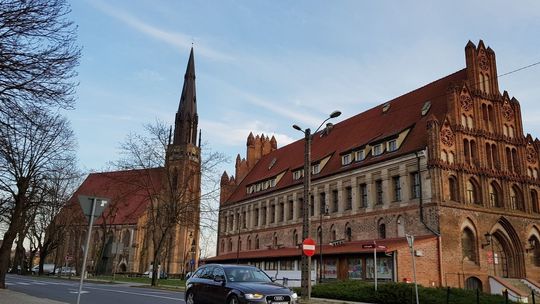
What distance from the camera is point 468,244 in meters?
33.6

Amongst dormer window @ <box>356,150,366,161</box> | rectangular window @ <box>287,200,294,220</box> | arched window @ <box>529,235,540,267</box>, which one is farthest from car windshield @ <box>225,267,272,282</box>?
rectangular window @ <box>287,200,294,220</box>

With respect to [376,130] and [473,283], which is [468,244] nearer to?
[473,283]

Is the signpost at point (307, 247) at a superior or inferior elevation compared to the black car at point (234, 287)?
superior

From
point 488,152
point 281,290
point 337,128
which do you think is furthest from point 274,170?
point 281,290

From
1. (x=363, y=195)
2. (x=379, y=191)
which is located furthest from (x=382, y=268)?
(x=363, y=195)

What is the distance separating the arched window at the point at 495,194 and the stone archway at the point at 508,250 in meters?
1.20

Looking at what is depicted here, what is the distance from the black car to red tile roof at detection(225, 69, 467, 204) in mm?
23384

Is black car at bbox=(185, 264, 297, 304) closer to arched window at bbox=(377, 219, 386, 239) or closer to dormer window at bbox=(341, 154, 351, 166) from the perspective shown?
arched window at bbox=(377, 219, 386, 239)

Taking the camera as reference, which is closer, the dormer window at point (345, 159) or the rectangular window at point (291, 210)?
the dormer window at point (345, 159)

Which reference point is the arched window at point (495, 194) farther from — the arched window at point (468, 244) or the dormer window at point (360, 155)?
the dormer window at point (360, 155)

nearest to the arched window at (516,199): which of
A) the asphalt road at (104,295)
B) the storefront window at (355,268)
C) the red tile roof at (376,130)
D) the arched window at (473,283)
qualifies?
the arched window at (473,283)

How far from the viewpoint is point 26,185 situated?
29.2 metres

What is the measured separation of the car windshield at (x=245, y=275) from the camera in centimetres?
1356

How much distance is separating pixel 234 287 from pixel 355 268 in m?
22.3
